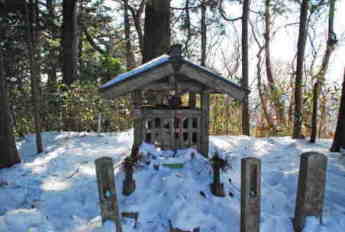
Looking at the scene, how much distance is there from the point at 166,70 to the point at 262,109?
27.0 ft

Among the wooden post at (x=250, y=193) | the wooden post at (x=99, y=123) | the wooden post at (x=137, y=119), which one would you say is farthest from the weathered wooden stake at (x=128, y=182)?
the wooden post at (x=99, y=123)

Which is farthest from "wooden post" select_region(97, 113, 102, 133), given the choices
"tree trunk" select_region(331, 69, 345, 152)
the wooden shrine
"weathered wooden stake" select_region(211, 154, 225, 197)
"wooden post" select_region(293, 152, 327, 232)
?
"wooden post" select_region(293, 152, 327, 232)

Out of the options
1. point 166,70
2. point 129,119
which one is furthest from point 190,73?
point 129,119

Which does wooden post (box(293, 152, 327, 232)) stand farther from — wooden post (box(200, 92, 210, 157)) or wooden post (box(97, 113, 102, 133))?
wooden post (box(97, 113, 102, 133))

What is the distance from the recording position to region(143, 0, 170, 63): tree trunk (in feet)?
17.3

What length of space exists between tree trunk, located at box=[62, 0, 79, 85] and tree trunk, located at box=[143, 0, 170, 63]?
14.2 feet

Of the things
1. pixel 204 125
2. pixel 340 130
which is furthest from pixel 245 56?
pixel 204 125

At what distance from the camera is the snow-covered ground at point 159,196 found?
96.2 inches

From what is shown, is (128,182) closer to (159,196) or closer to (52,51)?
(159,196)

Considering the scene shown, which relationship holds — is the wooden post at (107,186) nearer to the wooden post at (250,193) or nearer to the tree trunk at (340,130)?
the wooden post at (250,193)

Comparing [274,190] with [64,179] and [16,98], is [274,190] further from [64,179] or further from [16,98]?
[16,98]

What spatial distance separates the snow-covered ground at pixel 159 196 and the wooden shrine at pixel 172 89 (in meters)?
0.25

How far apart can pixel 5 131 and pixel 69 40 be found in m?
5.22

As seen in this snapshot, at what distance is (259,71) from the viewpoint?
13617 mm
